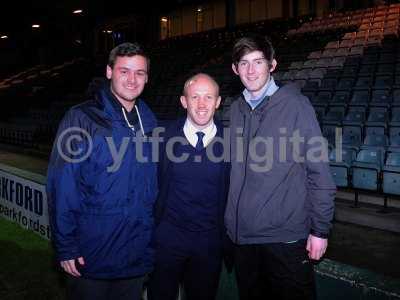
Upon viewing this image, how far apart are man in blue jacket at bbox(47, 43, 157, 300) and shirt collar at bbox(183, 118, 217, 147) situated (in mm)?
232

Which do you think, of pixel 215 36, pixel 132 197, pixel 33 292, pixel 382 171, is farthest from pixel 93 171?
pixel 215 36

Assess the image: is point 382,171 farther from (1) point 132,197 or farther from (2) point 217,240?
(1) point 132,197

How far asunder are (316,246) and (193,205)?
651 mm

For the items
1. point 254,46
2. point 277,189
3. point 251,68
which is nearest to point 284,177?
point 277,189

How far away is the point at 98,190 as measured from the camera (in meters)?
1.83

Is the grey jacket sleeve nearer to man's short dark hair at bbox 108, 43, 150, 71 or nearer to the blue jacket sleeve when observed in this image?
man's short dark hair at bbox 108, 43, 150, 71

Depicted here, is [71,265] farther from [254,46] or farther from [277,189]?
[254,46]

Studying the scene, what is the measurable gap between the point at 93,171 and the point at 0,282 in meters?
2.28

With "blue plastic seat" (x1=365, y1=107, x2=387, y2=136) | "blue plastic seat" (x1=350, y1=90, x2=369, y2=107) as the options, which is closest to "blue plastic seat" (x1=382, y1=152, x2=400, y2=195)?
"blue plastic seat" (x1=365, y1=107, x2=387, y2=136)

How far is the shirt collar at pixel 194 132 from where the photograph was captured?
6.65ft

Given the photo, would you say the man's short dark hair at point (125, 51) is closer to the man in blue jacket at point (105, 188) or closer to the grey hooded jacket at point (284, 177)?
the man in blue jacket at point (105, 188)

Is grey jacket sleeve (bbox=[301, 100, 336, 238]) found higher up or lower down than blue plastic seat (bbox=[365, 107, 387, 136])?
lower down

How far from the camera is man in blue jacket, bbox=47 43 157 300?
180 centimetres

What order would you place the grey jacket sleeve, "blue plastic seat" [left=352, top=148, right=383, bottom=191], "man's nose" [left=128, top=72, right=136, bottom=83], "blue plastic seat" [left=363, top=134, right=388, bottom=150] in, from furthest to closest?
"blue plastic seat" [left=363, top=134, right=388, bottom=150] → "blue plastic seat" [left=352, top=148, right=383, bottom=191] → "man's nose" [left=128, top=72, right=136, bottom=83] → the grey jacket sleeve
